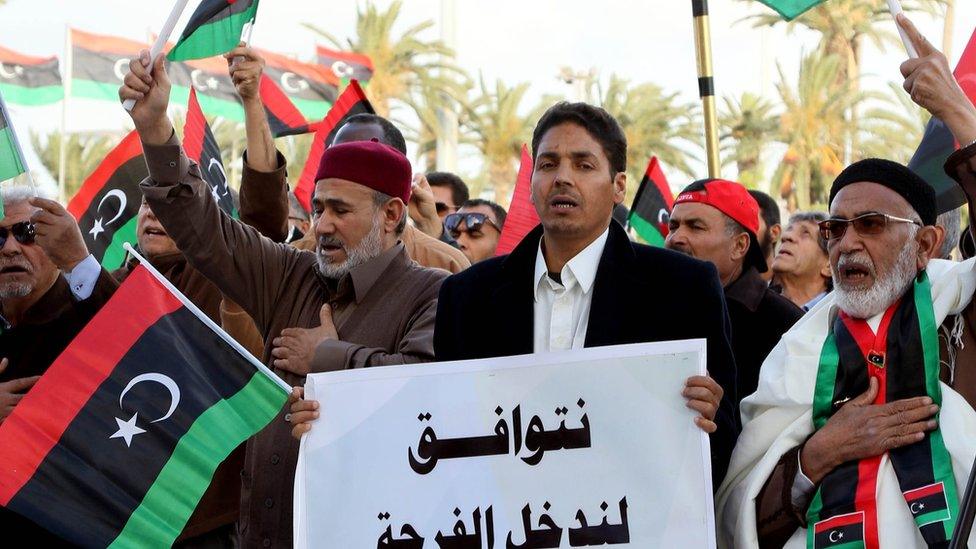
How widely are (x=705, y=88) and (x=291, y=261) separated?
287 cm

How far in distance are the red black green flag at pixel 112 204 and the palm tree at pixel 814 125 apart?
24829 millimetres

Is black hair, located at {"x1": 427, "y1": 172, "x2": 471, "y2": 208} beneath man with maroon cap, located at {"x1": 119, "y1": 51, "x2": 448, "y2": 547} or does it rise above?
above

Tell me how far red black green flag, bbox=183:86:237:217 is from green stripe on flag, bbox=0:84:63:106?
59.1ft

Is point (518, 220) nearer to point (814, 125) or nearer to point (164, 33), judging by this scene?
point (164, 33)

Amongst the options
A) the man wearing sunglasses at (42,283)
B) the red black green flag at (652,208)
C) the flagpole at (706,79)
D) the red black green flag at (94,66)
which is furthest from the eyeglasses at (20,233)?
the red black green flag at (94,66)

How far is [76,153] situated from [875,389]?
122 ft

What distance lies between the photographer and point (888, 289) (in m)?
3.84

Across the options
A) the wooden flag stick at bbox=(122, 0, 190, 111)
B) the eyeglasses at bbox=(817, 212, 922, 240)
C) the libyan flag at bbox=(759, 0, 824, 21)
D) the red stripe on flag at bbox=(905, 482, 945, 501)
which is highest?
the libyan flag at bbox=(759, 0, 824, 21)

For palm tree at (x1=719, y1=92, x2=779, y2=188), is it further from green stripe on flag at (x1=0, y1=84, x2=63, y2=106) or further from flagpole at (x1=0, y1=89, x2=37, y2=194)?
flagpole at (x1=0, y1=89, x2=37, y2=194)

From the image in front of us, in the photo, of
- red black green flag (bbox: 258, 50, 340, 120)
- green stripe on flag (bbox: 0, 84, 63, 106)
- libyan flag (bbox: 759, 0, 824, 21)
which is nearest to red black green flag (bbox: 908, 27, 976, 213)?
libyan flag (bbox: 759, 0, 824, 21)

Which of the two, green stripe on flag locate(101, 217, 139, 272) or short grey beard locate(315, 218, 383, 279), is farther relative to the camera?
green stripe on flag locate(101, 217, 139, 272)

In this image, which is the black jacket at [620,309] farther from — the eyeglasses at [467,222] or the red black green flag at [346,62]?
the red black green flag at [346,62]

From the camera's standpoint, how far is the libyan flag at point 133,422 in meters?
4.17

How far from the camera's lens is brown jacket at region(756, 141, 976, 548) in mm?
3625
